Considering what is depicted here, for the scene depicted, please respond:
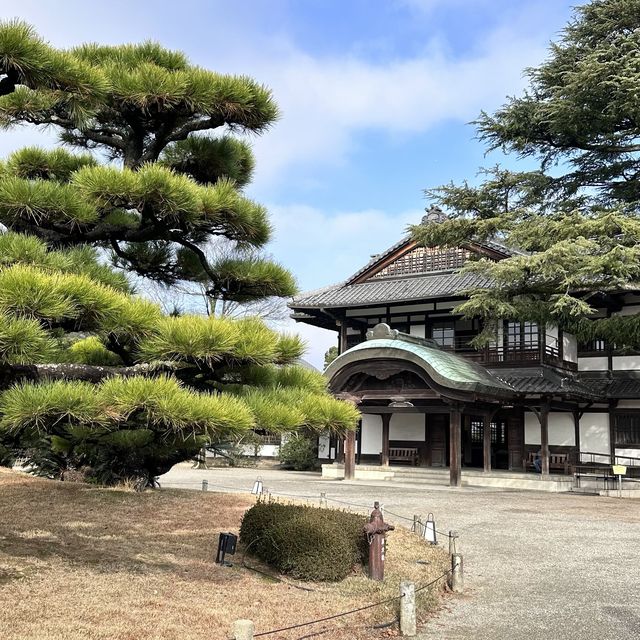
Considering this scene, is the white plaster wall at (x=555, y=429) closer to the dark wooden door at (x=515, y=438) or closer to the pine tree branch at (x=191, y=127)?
the dark wooden door at (x=515, y=438)

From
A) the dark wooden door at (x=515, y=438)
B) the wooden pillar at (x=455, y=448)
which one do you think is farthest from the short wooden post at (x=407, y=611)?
the dark wooden door at (x=515, y=438)

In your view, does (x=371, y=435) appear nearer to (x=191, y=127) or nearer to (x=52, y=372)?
(x=191, y=127)

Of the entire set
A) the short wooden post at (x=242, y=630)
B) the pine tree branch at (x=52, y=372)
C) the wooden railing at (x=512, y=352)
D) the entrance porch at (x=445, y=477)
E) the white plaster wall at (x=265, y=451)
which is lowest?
the short wooden post at (x=242, y=630)

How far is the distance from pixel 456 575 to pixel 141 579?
3.61 meters

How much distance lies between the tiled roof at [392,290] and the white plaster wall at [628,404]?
5730mm

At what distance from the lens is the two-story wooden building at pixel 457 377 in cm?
2053

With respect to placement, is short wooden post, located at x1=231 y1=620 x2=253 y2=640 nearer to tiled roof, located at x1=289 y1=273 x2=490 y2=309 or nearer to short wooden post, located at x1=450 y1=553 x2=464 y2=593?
short wooden post, located at x1=450 y1=553 x2=464 y2=593

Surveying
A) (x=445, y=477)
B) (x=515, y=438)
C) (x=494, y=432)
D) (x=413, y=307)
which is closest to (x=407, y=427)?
(x=494, y=432)

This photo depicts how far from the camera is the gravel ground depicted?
662 cm

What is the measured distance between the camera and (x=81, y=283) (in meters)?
4.78

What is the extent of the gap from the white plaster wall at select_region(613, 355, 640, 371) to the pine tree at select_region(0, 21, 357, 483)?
18090 mm

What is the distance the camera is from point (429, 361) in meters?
19.7

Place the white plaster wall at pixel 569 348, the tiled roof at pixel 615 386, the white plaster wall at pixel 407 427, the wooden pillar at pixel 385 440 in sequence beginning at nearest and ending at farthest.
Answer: the tiled roof at pixel 615 386
the white plaster wall at pixel 569 348
the wooden pillar at pixel 385 440
the white plaster wall at pixel 407 427

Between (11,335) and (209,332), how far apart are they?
4.43 ft
